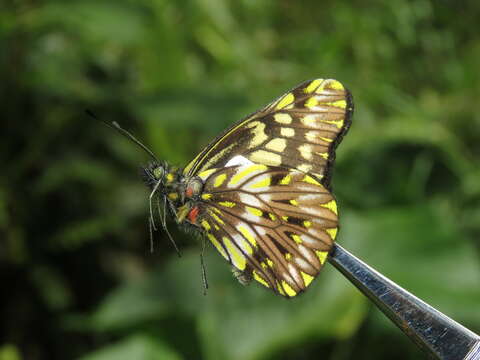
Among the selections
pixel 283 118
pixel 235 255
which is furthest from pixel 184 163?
pixel 235 255

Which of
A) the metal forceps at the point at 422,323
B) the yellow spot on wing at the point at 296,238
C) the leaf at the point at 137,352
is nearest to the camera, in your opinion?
the metal forceps at the point at 422,323

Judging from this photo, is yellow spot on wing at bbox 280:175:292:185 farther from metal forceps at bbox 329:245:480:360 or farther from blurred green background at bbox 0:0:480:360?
blurred green background at bbox 0:0:480:360

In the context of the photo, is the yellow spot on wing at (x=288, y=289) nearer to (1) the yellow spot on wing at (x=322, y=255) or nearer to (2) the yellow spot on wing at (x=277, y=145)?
(1) the yellow spot on wing at (x=322, y=255)

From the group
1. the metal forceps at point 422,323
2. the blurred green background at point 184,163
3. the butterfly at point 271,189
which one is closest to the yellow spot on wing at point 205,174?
the butterfly at point 271,189

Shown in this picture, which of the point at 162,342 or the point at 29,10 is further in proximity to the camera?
the point at 29,10

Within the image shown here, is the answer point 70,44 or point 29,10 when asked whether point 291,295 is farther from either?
point 70,44

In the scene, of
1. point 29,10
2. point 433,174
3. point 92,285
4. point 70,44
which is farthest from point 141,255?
point 433,174

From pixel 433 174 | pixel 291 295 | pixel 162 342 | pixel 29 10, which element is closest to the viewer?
pixel 291 295
